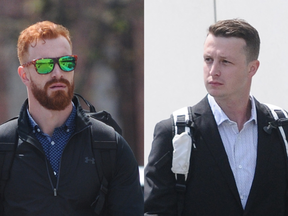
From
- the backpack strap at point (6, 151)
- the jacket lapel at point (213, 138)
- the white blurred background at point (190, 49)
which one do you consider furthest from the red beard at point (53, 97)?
the white blurred background at point (190, 49)

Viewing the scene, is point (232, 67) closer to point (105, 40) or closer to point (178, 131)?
point (178, 131)

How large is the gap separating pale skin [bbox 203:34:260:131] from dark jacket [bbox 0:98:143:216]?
1.94 feet

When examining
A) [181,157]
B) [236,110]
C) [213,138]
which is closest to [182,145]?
[181,157]

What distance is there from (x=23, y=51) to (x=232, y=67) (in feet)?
3.82

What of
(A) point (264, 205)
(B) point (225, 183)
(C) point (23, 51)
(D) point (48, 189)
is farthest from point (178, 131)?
(C) point (23, 51)

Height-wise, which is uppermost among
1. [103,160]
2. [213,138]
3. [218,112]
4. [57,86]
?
[57,86]

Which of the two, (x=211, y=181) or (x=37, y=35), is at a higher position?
(x=37, y=35)

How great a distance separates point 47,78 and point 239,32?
1.09 meters

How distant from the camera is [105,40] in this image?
20.2 ft

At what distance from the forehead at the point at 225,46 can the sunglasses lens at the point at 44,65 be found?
0.86m

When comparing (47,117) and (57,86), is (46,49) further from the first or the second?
(47,117)

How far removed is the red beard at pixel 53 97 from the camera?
8.80 feet

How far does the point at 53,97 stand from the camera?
268cm

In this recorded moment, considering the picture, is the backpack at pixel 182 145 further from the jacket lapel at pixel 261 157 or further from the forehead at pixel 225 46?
the forehead at pixel 225 46
